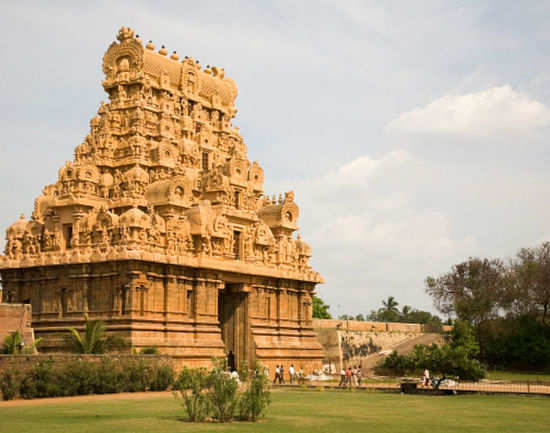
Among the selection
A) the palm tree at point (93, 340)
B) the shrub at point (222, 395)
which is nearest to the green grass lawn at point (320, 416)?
the shrub at point (222, 395)

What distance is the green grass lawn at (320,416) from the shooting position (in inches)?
727

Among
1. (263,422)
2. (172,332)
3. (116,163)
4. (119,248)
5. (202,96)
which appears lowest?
(263,422)

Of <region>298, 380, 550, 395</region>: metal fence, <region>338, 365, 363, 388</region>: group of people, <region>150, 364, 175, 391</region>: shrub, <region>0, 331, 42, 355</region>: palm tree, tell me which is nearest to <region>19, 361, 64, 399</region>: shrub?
<region>0, 331, 42, 355</region>: palm tree

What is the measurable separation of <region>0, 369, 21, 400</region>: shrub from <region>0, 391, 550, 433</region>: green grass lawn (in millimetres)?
2523

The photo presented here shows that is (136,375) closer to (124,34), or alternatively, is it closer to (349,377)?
(349,377)

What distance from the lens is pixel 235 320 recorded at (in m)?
44.3

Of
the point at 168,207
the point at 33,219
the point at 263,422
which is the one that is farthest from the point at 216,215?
the point at 263,422

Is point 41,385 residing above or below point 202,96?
below

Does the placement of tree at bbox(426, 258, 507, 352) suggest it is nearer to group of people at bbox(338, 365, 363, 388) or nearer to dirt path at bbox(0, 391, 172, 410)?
group of people at bbox(338, 365, 363, 388)

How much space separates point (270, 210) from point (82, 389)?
21676 mm

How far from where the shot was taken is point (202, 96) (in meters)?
50.1

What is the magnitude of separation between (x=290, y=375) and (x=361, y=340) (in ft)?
45.9

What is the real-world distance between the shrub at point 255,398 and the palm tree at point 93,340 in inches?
625

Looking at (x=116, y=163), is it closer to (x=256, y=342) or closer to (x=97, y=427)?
(x=256, y=342)
